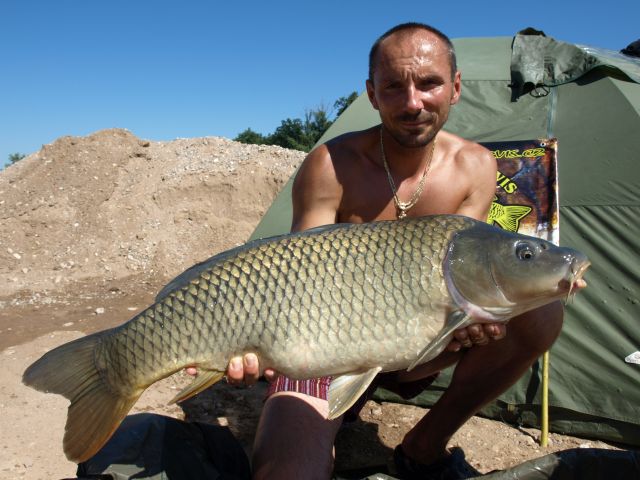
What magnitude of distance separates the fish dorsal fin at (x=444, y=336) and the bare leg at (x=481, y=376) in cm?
59

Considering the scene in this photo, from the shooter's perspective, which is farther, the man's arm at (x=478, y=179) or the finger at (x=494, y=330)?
the man's arm at (x=478, y=179)

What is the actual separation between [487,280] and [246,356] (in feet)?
2.46

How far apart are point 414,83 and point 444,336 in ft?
3.55

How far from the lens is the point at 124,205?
22.8 feet

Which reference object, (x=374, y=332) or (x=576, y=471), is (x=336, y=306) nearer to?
(x=374, y=332)

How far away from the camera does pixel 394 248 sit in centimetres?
174

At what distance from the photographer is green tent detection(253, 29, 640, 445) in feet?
9.01

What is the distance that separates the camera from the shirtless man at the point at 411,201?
200 centimetres

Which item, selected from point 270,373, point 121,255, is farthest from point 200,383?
point 121,255

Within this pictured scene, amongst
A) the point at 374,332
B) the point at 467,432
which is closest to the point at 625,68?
the point at 467,432

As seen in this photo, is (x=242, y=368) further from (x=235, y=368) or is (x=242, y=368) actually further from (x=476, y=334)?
(x=476, y=334)

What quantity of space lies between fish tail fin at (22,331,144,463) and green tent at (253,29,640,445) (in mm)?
1690

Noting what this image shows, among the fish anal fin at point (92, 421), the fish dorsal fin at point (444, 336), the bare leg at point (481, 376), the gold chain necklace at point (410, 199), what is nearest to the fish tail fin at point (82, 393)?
the fish anal fin at point (92, 421)

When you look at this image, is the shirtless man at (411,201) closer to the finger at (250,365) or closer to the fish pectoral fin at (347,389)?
the finger at (250,365)
